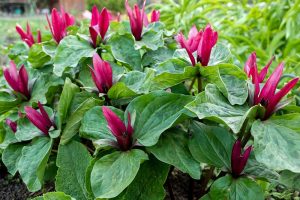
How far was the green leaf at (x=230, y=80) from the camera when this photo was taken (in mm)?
714

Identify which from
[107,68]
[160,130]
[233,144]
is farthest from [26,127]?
[233,144]

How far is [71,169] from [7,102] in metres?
0.25

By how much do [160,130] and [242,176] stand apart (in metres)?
0.19

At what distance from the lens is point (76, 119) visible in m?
0.80

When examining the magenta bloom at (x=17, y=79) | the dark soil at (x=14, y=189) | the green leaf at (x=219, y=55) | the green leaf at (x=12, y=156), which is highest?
the green leaf at (x=219, y=55)

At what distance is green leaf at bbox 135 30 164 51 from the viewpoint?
3.13 ft

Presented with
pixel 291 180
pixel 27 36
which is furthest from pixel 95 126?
pixel 27 36

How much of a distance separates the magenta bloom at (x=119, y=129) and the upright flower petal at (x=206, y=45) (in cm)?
21

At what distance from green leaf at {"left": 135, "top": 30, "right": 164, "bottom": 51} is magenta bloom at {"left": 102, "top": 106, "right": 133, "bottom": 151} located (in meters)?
0.27

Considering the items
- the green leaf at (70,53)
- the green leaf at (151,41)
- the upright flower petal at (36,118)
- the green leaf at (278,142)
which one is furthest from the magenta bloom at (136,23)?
the green leaf at (278,142)

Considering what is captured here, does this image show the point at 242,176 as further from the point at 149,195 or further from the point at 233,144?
the point at 149,195

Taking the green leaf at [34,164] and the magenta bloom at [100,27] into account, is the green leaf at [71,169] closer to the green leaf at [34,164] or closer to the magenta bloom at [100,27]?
the green leaf at [34,164]

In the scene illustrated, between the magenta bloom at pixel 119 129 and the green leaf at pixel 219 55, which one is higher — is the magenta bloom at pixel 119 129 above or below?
below

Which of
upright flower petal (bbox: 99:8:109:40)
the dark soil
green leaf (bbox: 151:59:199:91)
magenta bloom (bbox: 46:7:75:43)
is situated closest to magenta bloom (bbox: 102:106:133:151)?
green leaf (bbox: 151:59:199:91)
